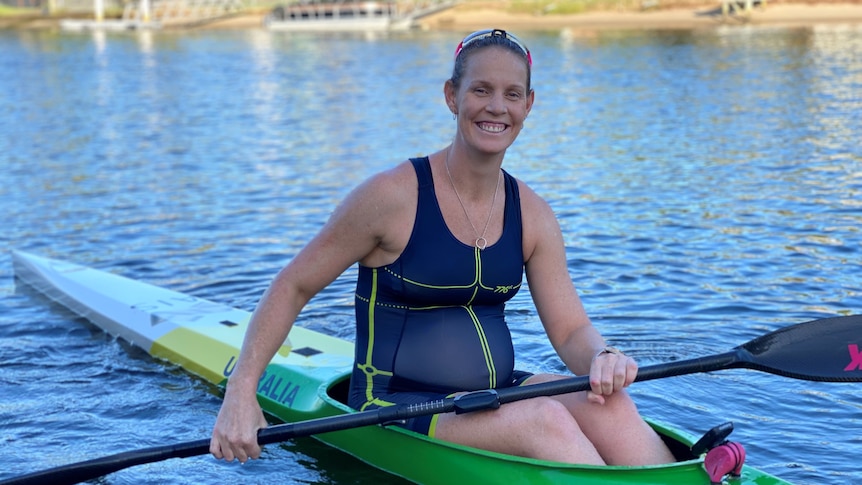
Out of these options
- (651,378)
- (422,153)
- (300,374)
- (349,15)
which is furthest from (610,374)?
(349,15)

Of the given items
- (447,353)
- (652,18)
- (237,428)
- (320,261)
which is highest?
(320,261)

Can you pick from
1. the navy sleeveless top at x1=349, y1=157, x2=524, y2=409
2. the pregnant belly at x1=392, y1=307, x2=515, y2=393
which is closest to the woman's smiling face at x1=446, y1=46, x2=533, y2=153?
the navy sleeveless top at x1=349, y1=157, x2=524, y2=409

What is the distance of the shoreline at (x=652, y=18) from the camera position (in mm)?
41719

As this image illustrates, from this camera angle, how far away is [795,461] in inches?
204

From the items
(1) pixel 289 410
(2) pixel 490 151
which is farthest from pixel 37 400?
(2) pixel 490 151

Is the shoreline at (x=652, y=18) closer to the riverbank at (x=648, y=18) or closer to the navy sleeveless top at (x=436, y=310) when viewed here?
the riverbank at (x=648, y=18)

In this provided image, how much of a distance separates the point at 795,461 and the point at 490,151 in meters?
2.37

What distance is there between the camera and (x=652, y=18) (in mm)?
45938

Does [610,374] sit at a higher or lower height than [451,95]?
lower

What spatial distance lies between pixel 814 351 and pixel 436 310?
1563 mm

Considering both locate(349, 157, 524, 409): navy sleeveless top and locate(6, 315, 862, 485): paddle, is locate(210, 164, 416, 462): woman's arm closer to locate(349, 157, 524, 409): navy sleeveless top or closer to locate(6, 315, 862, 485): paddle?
locate(349, 157, 524, 409): navy sleeveless top

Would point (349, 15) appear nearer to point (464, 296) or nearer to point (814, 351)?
point (464, 296)

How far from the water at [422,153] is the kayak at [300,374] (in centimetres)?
13

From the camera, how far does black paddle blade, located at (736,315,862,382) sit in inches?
169
